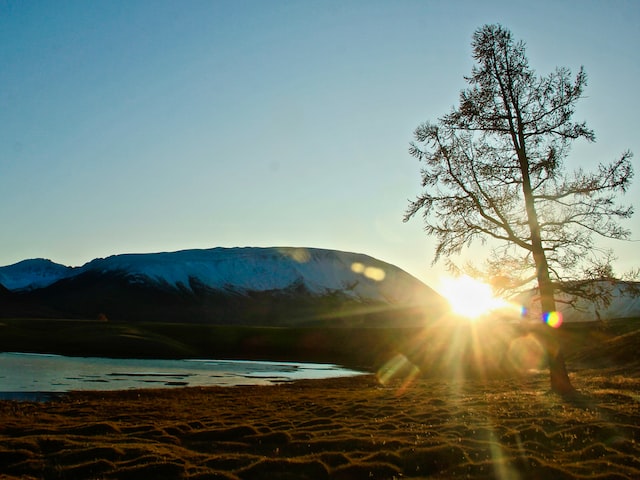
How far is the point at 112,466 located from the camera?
1537 centimetres

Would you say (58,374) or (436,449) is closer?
(436,449)

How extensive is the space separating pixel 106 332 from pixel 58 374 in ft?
194

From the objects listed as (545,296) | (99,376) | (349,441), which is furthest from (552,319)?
(99,376)

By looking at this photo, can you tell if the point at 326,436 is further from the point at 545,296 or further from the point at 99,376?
the point at 99,376

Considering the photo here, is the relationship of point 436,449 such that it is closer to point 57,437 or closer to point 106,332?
point 57,437

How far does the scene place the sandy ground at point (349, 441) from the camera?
14719mm

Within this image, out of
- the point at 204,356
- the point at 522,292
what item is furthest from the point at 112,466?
the point at 204,356

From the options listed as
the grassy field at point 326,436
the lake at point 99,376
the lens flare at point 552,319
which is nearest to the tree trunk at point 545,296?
the lens flare at point 552,319

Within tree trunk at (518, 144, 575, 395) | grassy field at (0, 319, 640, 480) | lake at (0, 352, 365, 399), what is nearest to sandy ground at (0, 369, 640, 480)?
grassy field at (0, 319, 640, 480)

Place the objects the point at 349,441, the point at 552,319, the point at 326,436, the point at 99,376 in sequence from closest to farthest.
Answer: the point at 349,441 < the point at 326,436 < the point at 552,319 < the point at 99,376

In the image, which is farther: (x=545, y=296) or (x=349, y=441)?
(x=545, y=296)

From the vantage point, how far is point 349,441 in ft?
59.7

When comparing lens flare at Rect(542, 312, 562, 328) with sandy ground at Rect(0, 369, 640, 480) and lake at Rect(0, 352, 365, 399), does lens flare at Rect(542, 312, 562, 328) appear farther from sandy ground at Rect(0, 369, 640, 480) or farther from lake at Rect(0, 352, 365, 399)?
lake at Rect(0, 352, 365, 399)

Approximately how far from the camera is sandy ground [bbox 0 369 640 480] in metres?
14.7
